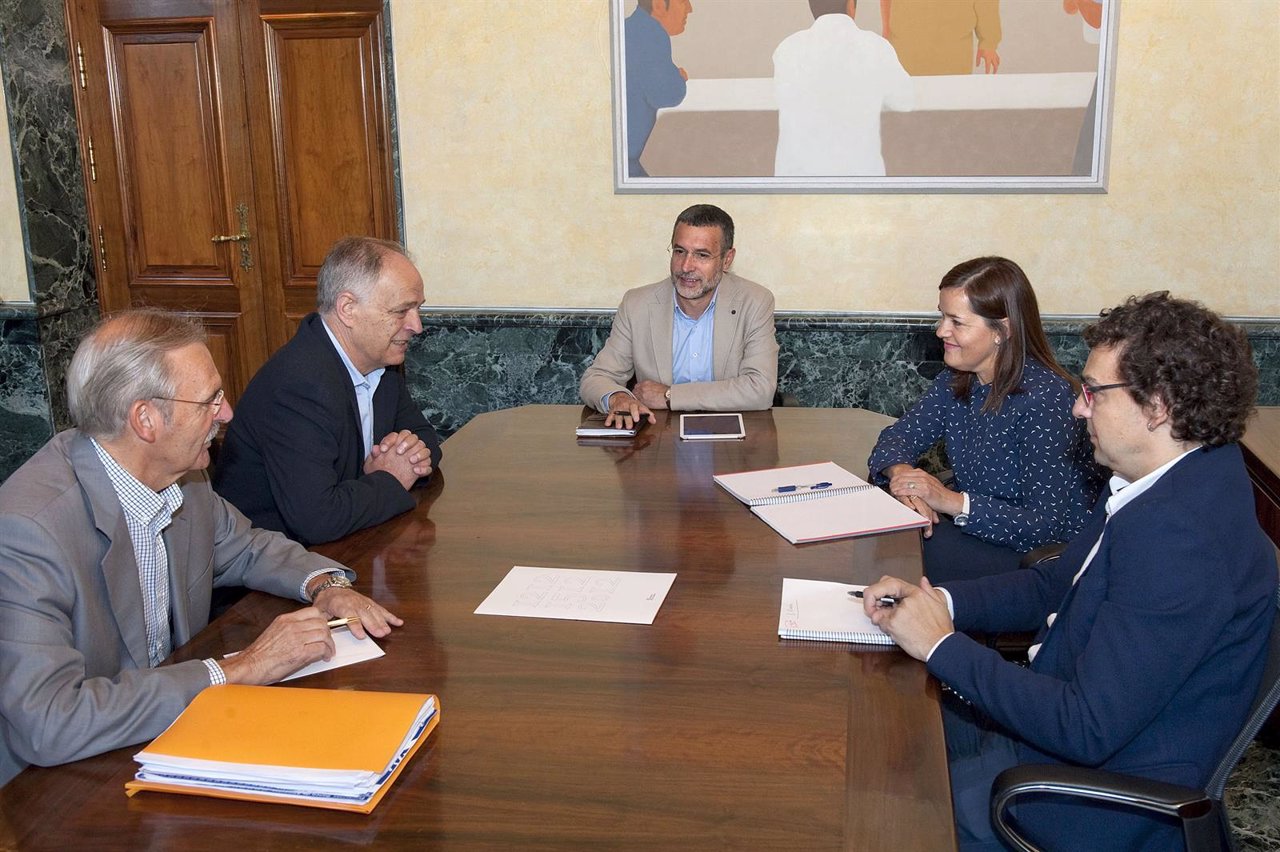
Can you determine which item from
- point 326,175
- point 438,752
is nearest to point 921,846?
point 438,752

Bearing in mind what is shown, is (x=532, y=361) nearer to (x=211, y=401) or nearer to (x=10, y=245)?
(x=10, y=245)

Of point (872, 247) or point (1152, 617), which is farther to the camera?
point (872, 247)

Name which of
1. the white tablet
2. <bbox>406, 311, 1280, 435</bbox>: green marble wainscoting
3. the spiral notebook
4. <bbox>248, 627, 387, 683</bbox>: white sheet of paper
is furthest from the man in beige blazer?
<bbox>248, 627, 387, 683</bbox>: white sheet of paper

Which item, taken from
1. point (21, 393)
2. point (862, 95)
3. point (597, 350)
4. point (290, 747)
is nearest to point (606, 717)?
point (290, 747)

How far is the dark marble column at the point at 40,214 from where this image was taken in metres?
4.82

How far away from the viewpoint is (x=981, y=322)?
2873 millimetres

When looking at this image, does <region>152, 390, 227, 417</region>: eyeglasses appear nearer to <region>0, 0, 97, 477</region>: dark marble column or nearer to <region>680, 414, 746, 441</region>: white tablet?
<region>680, 414, 746, 441</region>: white tablet

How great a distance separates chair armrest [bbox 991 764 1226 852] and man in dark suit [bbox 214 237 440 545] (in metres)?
1.48

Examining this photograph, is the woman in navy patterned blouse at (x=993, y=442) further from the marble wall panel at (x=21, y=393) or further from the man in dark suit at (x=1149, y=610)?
the marble wall panel at (x=21, y=393)

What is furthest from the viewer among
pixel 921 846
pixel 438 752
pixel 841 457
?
pixel 841 457

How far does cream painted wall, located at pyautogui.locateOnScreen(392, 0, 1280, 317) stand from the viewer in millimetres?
4340

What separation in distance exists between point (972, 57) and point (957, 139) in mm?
323

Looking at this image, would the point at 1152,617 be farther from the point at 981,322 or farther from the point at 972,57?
the point at 972,57

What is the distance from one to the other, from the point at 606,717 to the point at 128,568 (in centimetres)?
85
